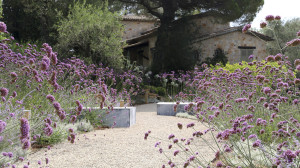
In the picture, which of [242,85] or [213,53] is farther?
[213,53]

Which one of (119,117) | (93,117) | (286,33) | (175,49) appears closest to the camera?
(93,117)

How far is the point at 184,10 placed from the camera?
59.4ft

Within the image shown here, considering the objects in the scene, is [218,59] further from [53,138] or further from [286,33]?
[53,138]

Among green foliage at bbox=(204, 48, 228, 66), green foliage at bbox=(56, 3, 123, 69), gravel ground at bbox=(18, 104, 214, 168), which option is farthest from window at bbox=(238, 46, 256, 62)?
gravel ground at bbox=(18, 104, 214, 168)

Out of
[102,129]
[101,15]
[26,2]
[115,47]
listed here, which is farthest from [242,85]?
[26,2]

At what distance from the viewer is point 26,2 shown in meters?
17.1

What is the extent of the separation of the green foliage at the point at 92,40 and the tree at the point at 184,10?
4.68 metres

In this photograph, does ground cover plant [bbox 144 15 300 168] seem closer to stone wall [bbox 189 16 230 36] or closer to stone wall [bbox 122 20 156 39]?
stone wall [bbox 189 16 230 36]

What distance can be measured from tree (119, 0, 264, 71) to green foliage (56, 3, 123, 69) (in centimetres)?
468

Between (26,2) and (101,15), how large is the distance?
6372 millimetres

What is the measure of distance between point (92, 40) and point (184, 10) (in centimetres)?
745

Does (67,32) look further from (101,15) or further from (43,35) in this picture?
(43,35)

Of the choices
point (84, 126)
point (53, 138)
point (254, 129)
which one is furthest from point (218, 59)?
point (53, 138)

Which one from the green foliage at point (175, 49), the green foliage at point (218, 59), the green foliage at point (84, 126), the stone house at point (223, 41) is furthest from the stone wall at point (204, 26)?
the green foliage at point (84, 126)
